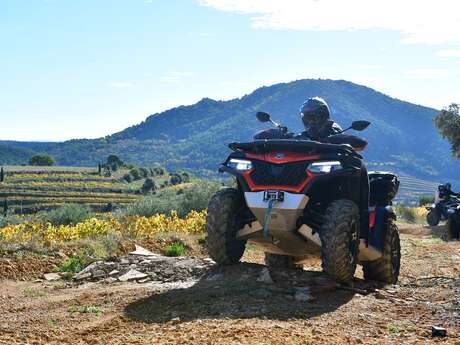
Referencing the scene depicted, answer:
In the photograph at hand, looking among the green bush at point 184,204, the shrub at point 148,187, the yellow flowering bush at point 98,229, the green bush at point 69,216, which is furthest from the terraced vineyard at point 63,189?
the yellow flowering bush at point 98,229

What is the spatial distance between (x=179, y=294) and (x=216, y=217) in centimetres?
117

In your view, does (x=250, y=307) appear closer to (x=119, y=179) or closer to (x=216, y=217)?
(x=216, y=217)

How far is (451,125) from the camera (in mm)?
33812

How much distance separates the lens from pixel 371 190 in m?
8.73

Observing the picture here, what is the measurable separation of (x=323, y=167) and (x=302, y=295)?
1453 millimetres

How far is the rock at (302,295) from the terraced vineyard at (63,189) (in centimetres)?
5260

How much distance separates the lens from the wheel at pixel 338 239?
6.86 metres

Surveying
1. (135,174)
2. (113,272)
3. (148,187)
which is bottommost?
(148,187)

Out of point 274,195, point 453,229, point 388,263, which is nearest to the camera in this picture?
point 274,195

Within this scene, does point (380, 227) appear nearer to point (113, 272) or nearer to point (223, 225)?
point (223, 225)

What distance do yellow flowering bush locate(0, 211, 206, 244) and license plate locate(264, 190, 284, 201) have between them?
5207 mm

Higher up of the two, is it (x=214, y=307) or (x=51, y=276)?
(x=214, y=307)

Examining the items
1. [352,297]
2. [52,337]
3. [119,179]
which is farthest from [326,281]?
[119,179]

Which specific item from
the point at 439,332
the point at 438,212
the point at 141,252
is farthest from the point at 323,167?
the point at 438,212
